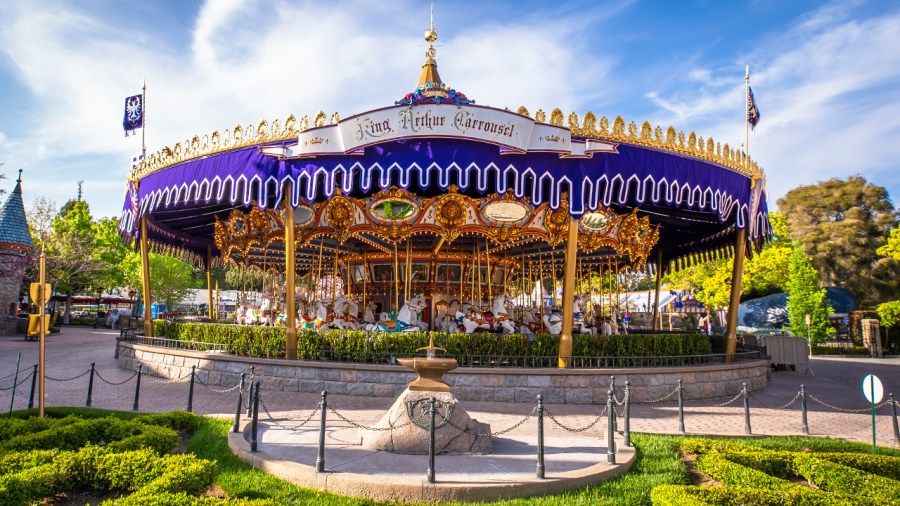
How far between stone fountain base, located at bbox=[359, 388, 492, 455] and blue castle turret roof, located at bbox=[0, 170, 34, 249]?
1343 inches

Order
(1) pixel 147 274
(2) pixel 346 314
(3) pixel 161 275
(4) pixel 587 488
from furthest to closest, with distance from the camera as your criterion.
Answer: (3) pixel 161 275
(1) pixel 147 274
(2) pixel 346 314
(4) pixel 587 488

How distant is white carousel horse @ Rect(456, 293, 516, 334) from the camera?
52.0ft

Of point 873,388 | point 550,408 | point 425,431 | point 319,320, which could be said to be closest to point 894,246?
point 873,388

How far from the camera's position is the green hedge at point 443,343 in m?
13.7

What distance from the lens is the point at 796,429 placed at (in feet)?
34.5

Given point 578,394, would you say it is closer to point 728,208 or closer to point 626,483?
point 626,483

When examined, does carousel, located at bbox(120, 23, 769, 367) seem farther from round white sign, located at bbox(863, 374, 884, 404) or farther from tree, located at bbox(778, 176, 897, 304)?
tree, located at bbox(778, 176, 897, 304)

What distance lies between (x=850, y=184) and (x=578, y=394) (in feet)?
176

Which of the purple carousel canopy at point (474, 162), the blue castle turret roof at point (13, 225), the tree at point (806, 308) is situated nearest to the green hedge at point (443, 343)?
the purple carousel canopy at point (474, 162)

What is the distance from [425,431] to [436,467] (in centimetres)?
86

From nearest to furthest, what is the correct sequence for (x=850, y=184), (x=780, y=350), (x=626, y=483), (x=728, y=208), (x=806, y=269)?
(x=626, y=483) → (x=728, y=208) → (x=780, y=350) → (x=806, y=269) → (x=850, y=184)

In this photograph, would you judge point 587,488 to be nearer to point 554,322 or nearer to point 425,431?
point 425,431

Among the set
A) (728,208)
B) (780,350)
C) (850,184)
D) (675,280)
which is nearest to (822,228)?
(850,184)

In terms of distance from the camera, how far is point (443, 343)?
1373cm
